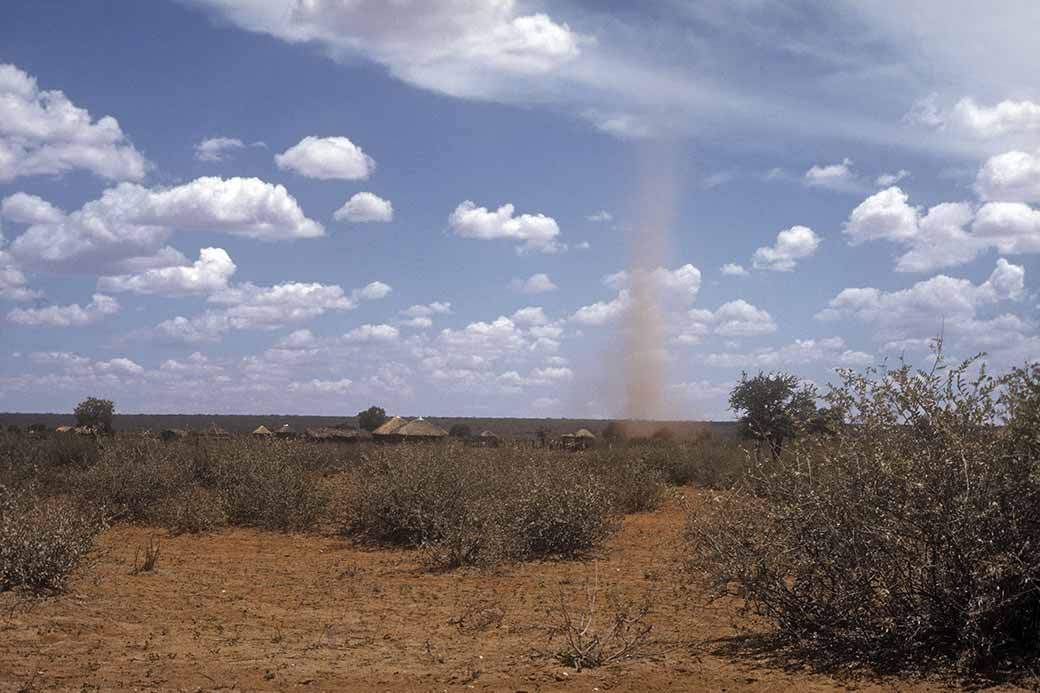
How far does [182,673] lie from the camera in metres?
7.79

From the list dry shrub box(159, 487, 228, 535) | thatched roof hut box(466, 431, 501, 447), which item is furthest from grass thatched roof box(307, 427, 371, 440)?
dry shrub box(159, 487, 228, 535)

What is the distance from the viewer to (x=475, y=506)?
1536 centimetres

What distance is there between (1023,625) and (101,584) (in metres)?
9.74

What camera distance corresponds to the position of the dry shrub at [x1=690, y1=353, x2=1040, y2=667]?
6.71 meters

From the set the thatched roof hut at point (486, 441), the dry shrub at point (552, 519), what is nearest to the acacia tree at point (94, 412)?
the thatched roof hut at point (486, 441)

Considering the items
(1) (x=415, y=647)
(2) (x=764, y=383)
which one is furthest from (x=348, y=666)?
(2) (x=764, y=383)

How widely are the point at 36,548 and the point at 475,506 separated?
663 cm

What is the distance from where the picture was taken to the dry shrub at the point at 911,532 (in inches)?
264

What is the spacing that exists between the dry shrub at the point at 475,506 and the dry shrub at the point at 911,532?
6.47 m

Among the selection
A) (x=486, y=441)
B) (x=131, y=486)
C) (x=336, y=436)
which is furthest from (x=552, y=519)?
(x=336, y=436)

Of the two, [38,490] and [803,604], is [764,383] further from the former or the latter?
[803,604]

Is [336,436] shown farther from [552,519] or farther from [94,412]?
[552,519]

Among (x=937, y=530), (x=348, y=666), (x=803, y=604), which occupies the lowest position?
(x=348, y=666)

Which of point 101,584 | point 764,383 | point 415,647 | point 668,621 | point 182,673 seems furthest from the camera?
point 764,383
